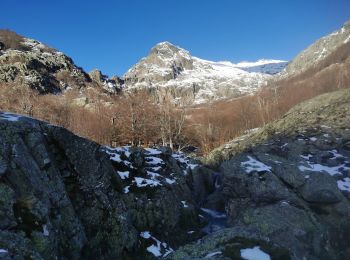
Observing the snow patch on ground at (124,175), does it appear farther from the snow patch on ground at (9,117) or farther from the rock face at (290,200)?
the snow patch on ground at (9,117)

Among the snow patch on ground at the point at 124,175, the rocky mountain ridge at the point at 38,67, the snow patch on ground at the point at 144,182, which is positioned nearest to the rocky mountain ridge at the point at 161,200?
the snow patch on ground at the point at 144,182

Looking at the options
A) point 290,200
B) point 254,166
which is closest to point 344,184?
point 290,200

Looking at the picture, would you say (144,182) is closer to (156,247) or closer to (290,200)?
(156,247)

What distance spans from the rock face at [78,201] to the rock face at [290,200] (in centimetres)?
420

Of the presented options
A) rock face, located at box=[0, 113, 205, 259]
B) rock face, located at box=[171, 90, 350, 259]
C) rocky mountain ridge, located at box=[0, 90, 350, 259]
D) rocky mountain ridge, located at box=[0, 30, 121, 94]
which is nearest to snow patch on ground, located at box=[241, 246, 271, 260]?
rocky mountain ridge, located at box=[0, 90, 350, 259]

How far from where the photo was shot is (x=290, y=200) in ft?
80.4

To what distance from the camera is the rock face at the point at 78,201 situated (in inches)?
542

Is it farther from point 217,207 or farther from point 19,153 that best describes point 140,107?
point 19,153

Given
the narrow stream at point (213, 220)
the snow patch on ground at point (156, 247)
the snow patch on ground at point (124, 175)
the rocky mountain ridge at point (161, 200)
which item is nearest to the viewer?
the rocky mountain ridge at point (161, 200)

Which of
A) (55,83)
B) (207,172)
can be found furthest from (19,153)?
→ (55,83)

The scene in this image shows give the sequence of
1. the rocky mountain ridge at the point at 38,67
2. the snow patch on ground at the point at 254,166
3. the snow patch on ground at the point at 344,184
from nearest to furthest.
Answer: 1. the snow patch on ground at the point at 344,184
2. the snow patch on ground at the point at 254,166
3. the rocky mountain ridge at the point at 38,67

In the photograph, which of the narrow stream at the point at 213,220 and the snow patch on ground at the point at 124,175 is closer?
the snow patch on ground at the point at 124,175

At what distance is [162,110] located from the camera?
199ft

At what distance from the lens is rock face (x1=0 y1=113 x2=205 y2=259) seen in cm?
1377
